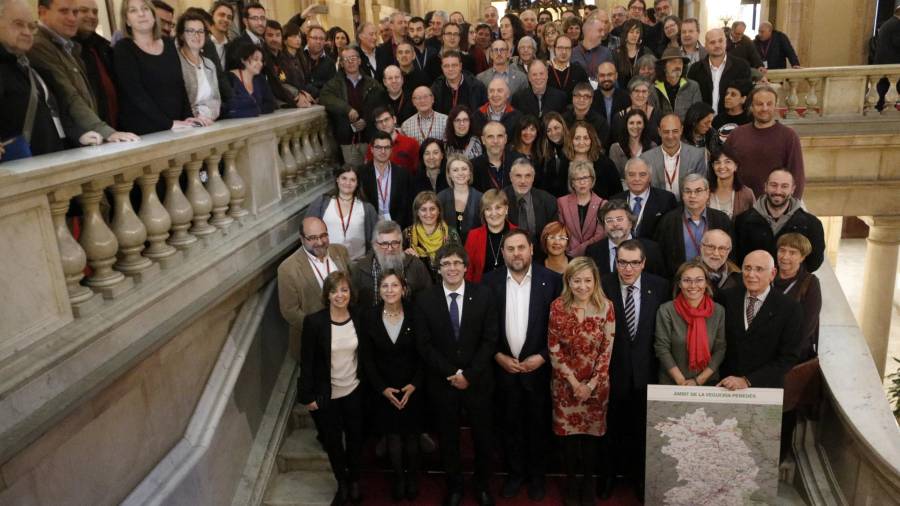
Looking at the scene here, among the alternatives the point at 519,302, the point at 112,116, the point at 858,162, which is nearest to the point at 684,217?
the point at 519,302

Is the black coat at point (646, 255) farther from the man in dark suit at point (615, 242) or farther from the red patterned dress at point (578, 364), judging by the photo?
the red patterned dress at point (578, 364)

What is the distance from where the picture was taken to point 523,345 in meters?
4.20

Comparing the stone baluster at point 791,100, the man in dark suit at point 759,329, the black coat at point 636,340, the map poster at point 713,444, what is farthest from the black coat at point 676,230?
the stone baluster at point 791,100

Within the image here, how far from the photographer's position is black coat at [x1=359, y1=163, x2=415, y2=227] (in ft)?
18.0

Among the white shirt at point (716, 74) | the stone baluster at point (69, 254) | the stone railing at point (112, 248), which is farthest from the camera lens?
the white shirt at point (716, 74)

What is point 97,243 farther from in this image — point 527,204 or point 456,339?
point 527,204

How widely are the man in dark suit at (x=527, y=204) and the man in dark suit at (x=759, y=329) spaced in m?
1.42

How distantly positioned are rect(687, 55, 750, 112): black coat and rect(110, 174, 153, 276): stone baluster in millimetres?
5244

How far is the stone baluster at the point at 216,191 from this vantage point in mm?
4441

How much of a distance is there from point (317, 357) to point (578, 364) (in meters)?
1.50

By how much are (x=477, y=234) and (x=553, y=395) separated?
46.7 inches

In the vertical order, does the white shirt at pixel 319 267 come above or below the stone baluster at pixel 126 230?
below

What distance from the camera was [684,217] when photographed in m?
4.66

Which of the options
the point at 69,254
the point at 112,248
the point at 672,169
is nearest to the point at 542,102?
the point at 672,169
